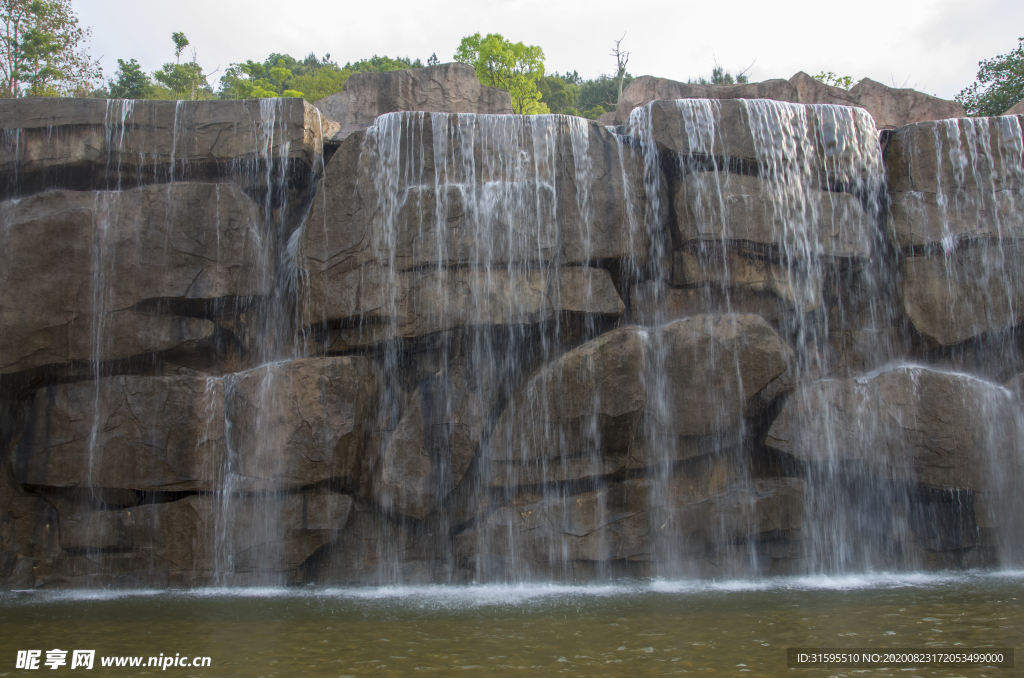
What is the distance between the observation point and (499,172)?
985cm

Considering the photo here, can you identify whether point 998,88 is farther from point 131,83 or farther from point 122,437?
point 131,83

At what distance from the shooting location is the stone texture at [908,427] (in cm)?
902

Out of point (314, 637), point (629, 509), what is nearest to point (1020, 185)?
point (629, 509)

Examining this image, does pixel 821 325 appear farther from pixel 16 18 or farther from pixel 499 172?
pixel 16 18

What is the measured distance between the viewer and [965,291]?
9.84m

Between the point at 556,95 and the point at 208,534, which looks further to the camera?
the point at 556,95

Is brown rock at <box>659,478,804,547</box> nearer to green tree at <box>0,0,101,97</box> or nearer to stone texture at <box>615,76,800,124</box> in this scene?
stone texture at <box>615,76,800,124</box>

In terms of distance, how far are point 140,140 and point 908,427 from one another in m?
11.2

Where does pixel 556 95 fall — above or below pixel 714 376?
above

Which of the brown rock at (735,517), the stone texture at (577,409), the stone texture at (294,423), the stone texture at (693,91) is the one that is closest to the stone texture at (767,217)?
the stone texture at (577,409)

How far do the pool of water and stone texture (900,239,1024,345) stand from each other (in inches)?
135

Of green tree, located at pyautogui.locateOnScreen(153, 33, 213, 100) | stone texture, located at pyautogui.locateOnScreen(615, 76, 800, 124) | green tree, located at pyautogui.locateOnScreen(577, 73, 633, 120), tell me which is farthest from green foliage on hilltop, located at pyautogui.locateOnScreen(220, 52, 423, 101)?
stone texture, located at pyautogui.locateOnScreen(615, 76, 800, 124)

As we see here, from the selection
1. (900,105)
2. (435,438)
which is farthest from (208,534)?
(900,105)

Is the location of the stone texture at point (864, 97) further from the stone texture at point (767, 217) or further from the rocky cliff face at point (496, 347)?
the stone texture at point (767, 217)
